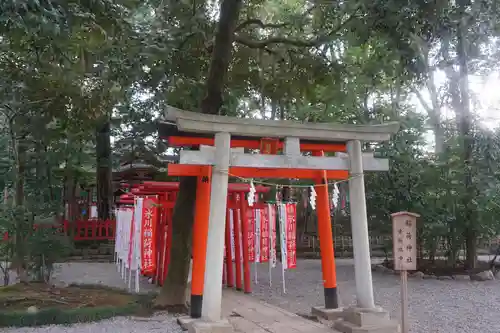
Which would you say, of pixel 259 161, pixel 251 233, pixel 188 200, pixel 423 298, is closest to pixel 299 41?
pixel 259 161

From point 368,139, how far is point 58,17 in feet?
14.9

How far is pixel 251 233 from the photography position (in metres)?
10.8

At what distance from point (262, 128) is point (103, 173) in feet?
45.0

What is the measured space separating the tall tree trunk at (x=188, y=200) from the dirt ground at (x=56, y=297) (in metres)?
1.03

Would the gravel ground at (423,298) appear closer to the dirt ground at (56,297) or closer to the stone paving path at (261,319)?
the stone paving path at (261,319)

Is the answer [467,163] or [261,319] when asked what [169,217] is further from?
[467,163]

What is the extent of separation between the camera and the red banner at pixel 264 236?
1055 centimetres

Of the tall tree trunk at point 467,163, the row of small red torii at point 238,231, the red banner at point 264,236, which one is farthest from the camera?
the tall tree trunk at point 467,163

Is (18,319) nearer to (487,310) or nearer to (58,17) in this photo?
(58,17)

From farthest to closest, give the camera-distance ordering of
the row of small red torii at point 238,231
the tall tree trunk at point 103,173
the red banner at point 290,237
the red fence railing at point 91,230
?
1. the tall tree trunk at point 103,173
2. the red fence railing at point 91,230
3. the red banner at point 290,237
4. the row of small red torii at point 238,231

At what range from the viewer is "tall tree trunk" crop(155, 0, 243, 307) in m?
8.06

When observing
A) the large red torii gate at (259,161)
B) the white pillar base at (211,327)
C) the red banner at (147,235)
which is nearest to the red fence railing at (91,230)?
the red banner at (147,235)

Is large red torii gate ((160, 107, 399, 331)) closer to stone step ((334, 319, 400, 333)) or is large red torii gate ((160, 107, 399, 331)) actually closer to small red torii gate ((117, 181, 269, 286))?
stone step ((334, 319, 400, 333))

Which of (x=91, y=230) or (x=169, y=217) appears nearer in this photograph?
(x=169, y=217)
